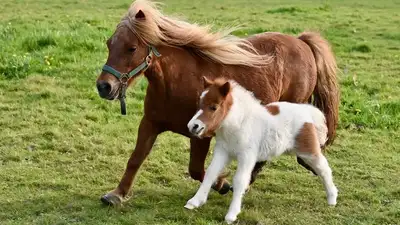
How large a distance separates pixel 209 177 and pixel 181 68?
0.82 m

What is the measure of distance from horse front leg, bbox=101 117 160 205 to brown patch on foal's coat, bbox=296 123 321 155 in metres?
1.03

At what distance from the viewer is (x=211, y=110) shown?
4.11 m

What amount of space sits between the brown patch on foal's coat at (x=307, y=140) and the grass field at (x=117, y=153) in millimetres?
489

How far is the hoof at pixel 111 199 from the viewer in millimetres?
4734

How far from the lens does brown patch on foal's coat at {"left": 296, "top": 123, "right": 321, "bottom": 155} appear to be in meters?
4.55

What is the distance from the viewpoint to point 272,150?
175 inches

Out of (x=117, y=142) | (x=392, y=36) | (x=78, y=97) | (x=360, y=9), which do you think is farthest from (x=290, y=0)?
(x=117, y=142)

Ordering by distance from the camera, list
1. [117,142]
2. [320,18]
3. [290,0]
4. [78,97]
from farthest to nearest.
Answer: [290,0] → [320,18] → [78,97] → [117,142]

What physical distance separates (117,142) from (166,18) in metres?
2.13

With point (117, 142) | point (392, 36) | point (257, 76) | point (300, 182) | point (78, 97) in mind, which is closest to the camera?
point (257, 76)

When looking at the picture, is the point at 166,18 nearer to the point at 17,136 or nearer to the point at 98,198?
the point at 98,198

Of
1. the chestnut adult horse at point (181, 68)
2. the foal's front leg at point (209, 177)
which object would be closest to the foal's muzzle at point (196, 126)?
the foal's front leg at point (209, 177)

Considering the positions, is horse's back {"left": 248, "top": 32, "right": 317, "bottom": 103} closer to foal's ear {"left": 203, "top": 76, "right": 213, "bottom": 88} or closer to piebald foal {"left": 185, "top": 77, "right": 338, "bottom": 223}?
piebald foal {"left": 185, "top": 77, "right": 338, "bottom": 223}

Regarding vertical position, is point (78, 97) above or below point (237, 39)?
below
